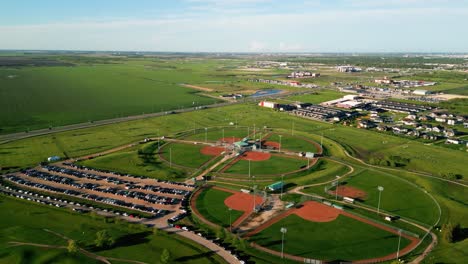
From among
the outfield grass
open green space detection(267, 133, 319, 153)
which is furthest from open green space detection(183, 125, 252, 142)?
the outfield grass

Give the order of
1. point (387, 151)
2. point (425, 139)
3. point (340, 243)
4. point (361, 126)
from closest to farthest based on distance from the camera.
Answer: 1. point (340, 243)
2. point (387, 151)
3. point (425, 139)
4. point (361, 126)

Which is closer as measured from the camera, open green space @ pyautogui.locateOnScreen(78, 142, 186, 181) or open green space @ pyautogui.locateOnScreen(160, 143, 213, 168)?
open green space @ pyautogui.locateOnScreen(78, 142, 186, 181)

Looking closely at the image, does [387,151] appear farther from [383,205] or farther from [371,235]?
[371,235]

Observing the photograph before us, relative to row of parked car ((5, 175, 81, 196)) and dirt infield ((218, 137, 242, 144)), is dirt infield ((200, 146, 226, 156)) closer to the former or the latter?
dirt infield ((218, 137, 242, 144))

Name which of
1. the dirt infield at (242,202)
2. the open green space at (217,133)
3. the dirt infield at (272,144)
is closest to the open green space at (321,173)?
the dirt infield at (242,202)

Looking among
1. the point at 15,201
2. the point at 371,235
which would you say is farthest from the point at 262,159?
the point at 15,201
